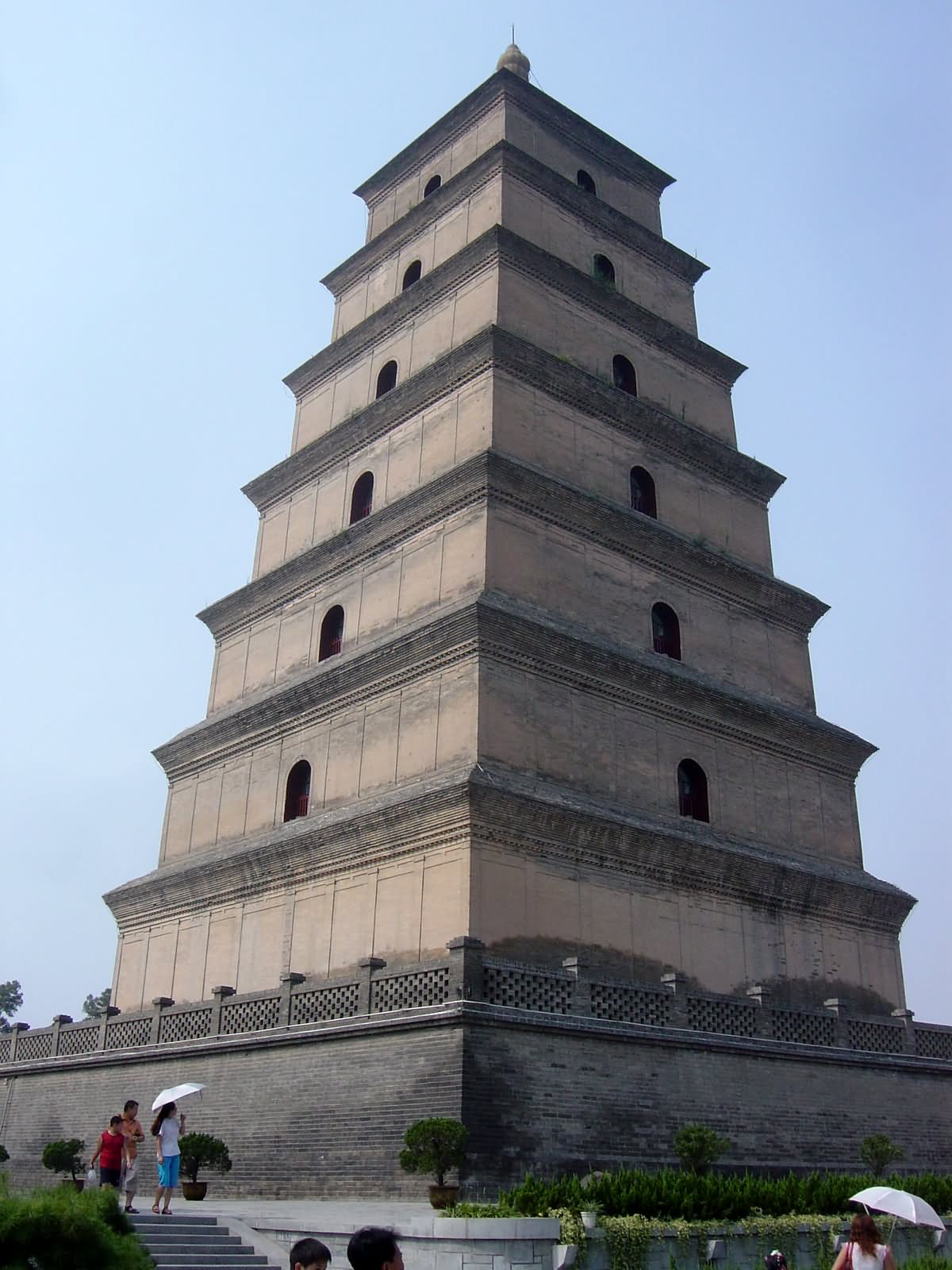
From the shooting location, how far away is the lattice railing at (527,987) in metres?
14.7

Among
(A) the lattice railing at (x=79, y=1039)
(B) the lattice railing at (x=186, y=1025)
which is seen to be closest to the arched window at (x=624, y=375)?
(B) the lattice railing at (x=186, y=1025)

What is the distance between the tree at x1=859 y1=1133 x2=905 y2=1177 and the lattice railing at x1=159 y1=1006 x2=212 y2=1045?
369 inches

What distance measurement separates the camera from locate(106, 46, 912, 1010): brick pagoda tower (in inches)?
704

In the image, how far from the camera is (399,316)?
81.4 feet

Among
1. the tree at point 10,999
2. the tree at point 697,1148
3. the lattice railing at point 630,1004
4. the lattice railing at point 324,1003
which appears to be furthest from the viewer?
the tree at point 10,999

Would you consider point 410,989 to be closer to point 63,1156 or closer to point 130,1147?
point 130,1147

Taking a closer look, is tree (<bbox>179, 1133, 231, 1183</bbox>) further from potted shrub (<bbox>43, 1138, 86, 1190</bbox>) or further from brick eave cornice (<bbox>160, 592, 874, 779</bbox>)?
brick eave cornice (<bbox>160, 592, 874, 779</bbox>)

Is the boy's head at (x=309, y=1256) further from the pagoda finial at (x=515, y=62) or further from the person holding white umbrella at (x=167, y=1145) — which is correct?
the pagoda finial at (x=515, y=62)

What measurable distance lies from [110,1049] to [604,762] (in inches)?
356

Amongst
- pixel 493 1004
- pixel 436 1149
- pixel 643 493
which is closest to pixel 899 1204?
pixel 436 1149

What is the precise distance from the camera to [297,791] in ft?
68.7

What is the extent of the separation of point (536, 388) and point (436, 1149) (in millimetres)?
13537

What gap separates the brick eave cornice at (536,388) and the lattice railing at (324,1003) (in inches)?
434

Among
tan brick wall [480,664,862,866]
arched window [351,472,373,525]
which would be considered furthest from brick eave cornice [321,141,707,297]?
tan brick wall [480,664,862,866]
